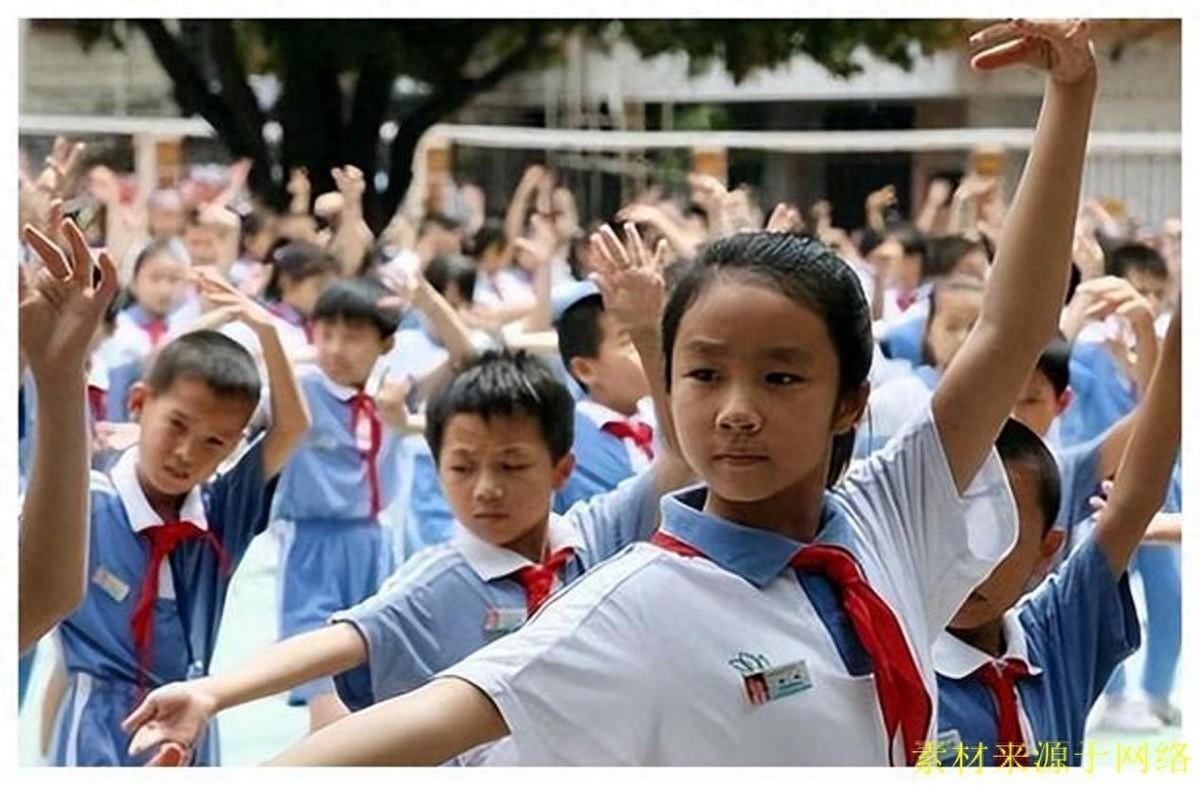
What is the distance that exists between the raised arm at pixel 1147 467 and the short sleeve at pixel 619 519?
41cm

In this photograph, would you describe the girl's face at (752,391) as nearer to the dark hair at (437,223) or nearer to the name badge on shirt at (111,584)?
the name badge on shirt at (111,584)

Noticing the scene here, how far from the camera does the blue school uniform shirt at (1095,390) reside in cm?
249

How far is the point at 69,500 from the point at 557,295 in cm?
126

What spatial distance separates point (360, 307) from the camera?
294 cm

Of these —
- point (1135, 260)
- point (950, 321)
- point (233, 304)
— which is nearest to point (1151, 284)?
point (1135, 260)

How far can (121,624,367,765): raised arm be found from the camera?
1.56 meters

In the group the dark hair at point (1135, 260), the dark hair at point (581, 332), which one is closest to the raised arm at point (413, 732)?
the dark hair at point (581, 332)

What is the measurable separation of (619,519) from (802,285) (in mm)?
553

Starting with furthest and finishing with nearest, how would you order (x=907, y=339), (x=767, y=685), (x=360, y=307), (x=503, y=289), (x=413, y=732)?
(x=503, y=289) < (x=360, y=307) < (x=907, y=339) < (x=767, y=685) < (x=413, y=732)

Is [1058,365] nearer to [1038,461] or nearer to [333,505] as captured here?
[1038,461]

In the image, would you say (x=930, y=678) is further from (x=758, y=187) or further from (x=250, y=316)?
(x=758, y=187)

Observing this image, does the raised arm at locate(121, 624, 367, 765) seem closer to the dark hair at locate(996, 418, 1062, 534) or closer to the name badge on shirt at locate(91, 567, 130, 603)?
the name badge on shirt at locate(91, 567, 130, 603)

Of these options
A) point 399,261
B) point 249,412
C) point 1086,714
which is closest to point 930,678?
point 1086,714
